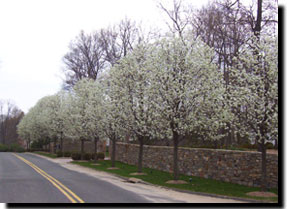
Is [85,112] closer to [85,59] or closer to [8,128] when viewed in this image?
[85,59]

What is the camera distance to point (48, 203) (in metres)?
11.1

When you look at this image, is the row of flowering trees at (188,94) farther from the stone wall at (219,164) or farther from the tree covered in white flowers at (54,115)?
the tree covered in white flowers at (54,115)

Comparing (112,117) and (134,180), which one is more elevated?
(112,117)

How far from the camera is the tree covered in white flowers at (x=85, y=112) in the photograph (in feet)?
92.0

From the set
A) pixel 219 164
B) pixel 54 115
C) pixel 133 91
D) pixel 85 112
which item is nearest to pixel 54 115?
pixel 54 115

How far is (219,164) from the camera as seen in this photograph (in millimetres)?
18391

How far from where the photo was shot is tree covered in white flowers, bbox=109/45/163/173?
20453 mm

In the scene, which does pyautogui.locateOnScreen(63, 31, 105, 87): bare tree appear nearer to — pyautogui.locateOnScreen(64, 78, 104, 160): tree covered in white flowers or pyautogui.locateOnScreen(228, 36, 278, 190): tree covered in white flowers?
pyautogui.locateOnScreen(64, 78, 104, 160): tree covered in white flowers

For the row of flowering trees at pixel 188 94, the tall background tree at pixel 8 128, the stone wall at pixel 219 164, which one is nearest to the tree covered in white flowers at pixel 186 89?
the row of flowering trees at pixel 188 94

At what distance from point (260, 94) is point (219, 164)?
6.50 m

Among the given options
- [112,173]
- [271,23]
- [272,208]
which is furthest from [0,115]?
[272,208]

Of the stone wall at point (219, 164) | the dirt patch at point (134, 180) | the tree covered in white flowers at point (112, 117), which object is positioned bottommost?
the dirt patch at point (134, 180)

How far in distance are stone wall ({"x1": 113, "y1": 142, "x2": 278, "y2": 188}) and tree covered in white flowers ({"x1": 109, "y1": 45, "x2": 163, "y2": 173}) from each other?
8.81ft

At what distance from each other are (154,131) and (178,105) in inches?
117
